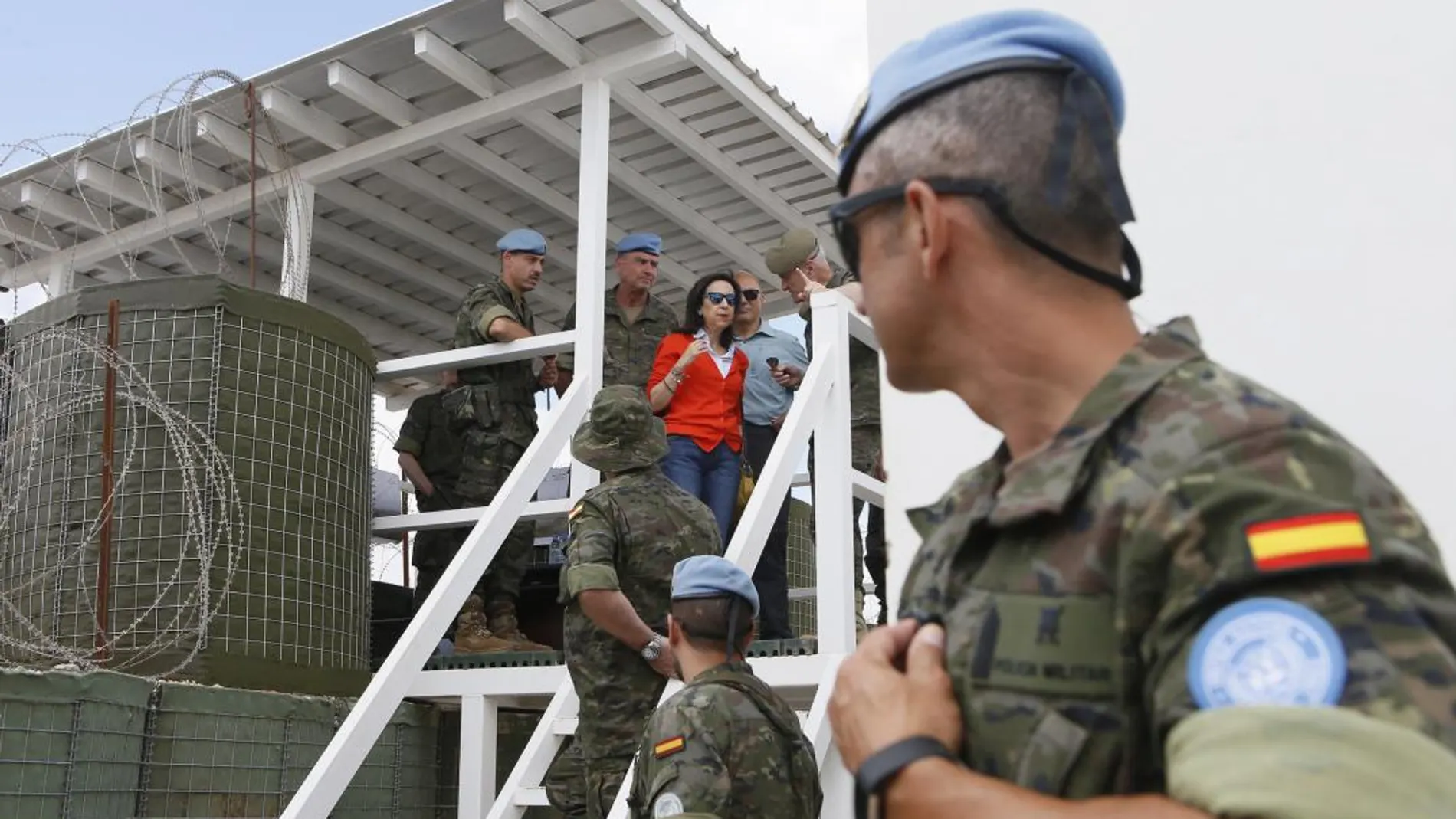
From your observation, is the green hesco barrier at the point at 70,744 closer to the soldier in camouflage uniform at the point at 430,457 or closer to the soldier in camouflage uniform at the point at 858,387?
the soldier in camouflage uniform at the point at 430,457

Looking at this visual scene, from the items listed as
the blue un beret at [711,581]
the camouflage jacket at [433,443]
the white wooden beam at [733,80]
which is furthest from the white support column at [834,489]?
the camouflage jacket at [433,443]

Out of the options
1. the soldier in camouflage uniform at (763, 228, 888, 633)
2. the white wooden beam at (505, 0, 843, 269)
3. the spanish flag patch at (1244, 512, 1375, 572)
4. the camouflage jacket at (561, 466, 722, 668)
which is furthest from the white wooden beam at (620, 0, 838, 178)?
the spanish flag patch at (1244, 512, 1375, 572)

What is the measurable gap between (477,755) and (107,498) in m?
1.68

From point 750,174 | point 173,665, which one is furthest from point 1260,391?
point 750,174

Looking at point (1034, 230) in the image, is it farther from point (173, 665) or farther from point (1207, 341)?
point (173, 665)

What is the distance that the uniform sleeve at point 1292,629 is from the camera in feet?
2.79

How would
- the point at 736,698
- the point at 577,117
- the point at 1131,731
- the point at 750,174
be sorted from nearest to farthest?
the point at 1131,731, the point at 736,698, the point at 577,117, the point at 750,174

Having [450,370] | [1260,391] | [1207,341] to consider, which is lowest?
[1260,391]

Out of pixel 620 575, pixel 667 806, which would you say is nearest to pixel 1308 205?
pixel 667 806

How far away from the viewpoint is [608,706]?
4.13m

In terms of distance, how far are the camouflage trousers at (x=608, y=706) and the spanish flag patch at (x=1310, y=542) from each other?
330 cm

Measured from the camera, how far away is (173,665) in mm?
5109

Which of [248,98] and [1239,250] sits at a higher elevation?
[248,98]

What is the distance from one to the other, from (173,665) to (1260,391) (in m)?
4.81
